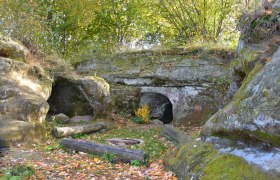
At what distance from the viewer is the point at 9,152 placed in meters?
8.91

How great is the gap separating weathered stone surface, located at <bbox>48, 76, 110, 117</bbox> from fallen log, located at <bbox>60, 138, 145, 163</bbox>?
603 centimetres

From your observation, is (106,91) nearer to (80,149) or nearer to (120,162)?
(80,149)

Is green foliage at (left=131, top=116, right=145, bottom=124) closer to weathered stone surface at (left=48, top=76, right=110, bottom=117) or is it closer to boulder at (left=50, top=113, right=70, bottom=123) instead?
weathered stone surface at (left=48, top=76, right=110, bottom=117)

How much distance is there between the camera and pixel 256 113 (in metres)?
5.81

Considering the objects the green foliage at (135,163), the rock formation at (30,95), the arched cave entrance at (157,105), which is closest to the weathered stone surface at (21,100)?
the rock formation at (30,95)

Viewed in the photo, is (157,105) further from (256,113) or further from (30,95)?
(256,113)

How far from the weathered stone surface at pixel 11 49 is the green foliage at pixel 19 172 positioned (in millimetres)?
7773

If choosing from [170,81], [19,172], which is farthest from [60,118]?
[19,172]

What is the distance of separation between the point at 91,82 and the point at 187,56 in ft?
20.0

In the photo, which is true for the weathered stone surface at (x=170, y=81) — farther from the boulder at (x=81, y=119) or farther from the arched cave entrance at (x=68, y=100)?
the boulder at (x=81, y=119)

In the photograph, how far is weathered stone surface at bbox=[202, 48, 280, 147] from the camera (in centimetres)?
543

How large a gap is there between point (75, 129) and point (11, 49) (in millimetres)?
4588

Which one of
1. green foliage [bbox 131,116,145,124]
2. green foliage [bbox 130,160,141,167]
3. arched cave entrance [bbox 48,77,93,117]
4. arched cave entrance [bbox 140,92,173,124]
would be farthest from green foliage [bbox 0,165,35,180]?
arched cave entrance [bbox 140,92,173,124]

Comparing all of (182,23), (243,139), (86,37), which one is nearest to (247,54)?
(243,139)
